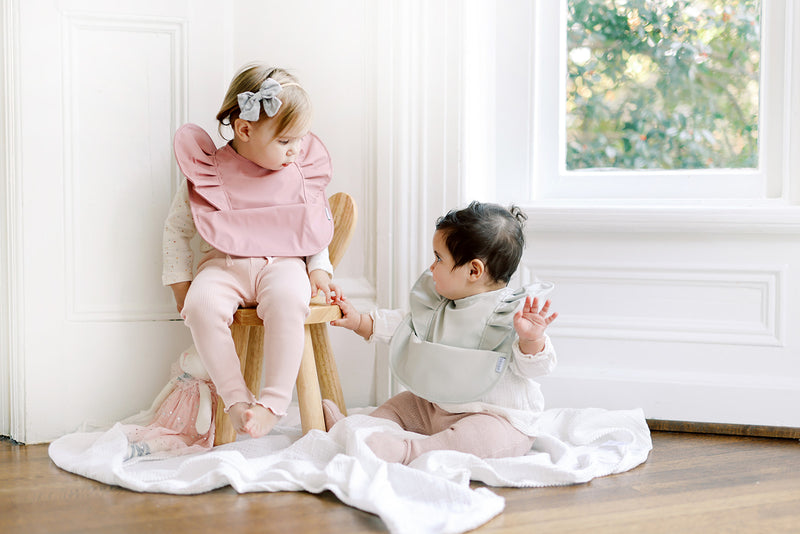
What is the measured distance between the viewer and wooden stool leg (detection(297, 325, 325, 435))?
155cm

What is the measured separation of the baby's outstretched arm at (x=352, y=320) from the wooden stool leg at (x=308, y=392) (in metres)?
0.08

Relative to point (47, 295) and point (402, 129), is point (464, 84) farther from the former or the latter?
point (47, 295)

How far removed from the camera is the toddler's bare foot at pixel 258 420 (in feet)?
4.49

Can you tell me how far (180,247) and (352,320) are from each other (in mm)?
395

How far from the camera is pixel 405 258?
1848 millimetres

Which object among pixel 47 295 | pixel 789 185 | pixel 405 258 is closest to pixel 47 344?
pixel 47 295

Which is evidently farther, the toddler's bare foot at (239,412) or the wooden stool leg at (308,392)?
the wooden stool leg at (308,392)

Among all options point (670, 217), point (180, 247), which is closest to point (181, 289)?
point (180, 247)

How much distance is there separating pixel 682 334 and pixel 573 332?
0.25 metres

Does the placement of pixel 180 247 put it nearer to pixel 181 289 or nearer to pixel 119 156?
pixel 181 289

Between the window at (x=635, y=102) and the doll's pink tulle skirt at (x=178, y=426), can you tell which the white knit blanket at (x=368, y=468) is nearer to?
the doll's pink tulle skirt at (x=178, y=426)

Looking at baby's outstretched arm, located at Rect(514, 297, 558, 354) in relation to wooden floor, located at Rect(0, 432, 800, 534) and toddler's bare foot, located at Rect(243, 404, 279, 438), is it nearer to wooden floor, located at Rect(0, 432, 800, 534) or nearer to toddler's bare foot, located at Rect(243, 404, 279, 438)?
wooden floor, located at Rect(0, 432, 800, 534)

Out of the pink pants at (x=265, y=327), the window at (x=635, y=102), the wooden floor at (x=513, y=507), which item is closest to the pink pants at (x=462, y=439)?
the wooden floor at (x=513, y=507)

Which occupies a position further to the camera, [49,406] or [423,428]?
[49,406]
